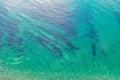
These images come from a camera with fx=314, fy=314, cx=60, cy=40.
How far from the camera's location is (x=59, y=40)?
25.2 feet

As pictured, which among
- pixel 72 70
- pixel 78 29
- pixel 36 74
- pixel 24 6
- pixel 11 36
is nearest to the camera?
pixel 36 74

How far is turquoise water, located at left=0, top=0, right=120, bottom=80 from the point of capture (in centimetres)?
660

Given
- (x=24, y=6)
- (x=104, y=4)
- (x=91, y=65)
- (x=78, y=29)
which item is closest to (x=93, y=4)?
(x=104, y=4)

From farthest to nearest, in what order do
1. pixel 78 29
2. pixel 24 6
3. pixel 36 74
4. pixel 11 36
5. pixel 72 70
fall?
pixel 24 6 < pixel 78 29 < pixel 11 36 < pixel 72 70 < pixel 36 74

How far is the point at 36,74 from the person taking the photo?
20.8ft

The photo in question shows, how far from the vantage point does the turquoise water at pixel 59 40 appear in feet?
21.7

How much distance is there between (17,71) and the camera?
6.34 m

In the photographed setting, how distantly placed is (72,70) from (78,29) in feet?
5.35

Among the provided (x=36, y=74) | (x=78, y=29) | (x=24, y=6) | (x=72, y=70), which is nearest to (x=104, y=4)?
(x=78, y=29)

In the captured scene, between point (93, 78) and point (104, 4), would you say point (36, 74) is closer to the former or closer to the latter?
point (93, 78)

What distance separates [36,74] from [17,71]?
39 centimetres

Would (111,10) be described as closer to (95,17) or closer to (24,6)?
(95,17)

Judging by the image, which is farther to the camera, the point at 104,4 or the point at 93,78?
the point at 104,4

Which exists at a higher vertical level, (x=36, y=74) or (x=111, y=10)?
(x=111, y=10)
